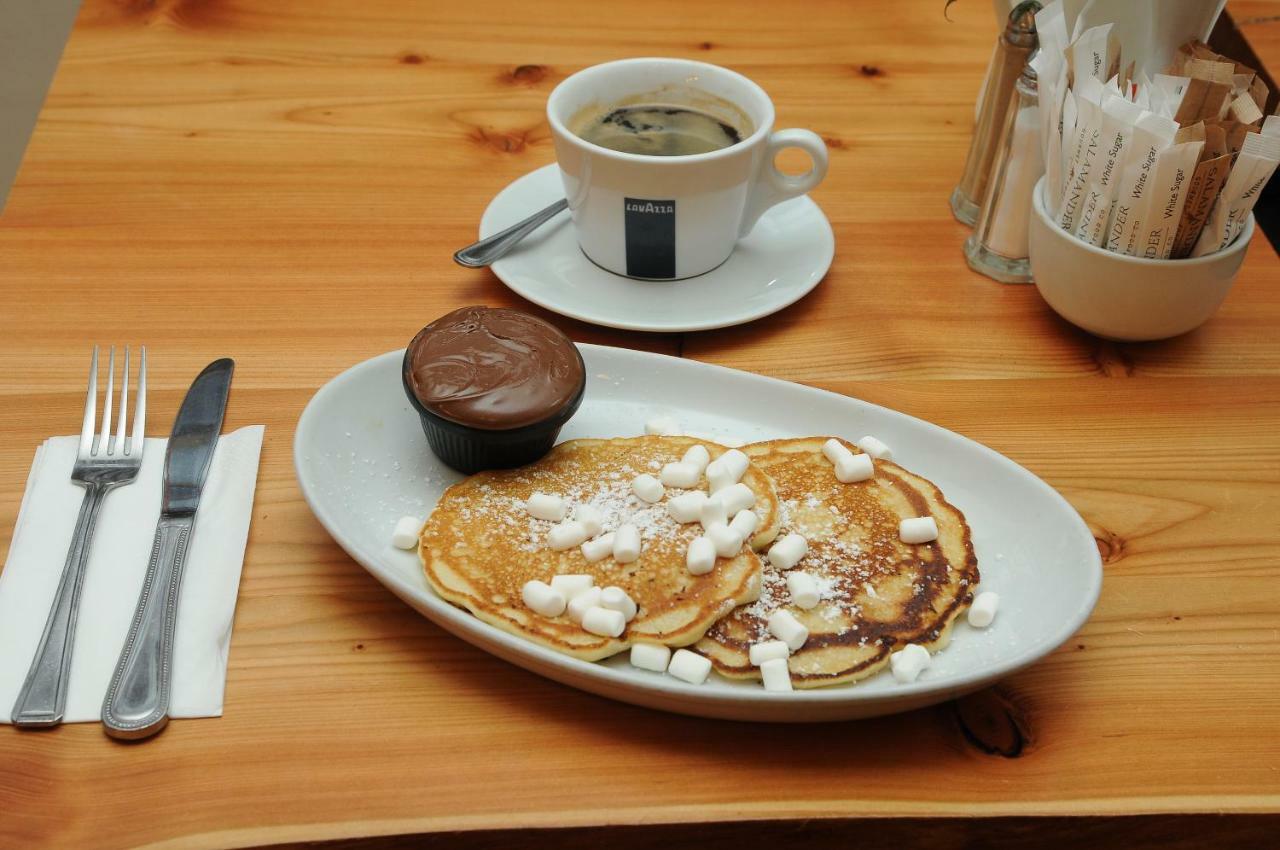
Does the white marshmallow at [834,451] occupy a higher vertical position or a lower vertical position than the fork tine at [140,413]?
higher

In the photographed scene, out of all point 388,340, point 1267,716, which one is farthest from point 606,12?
point 1267,716

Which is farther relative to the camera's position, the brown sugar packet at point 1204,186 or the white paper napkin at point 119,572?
the brown sugar packet at point 1204,186

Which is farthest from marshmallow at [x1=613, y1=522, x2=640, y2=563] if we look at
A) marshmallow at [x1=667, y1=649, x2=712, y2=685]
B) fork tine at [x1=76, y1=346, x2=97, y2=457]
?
fork tine at [x1=76, y1=346, x2=97, y2=457]

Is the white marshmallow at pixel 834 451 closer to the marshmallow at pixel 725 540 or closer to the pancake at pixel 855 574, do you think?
the pancake at pixel 855 574

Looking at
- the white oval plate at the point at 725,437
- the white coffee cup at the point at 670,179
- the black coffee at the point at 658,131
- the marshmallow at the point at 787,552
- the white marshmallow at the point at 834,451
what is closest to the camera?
the white oval plate at the point at 725,437

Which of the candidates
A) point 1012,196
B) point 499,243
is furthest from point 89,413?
point 1012,196

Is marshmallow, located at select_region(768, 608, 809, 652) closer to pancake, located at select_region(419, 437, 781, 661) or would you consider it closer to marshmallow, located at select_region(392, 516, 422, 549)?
pancake, located at select_region(419, 437, 781, 661)

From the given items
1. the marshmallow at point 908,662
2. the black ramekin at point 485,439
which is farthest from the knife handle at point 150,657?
the marshmallow at point 908,662

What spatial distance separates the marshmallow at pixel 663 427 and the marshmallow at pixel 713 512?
6.8 inches

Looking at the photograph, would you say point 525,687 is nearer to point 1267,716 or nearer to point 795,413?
point 795,413

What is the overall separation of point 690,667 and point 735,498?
18cm

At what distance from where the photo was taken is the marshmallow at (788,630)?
94 cm

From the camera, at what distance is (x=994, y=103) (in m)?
1.52

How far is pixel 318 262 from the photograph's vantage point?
1496 millimetres
